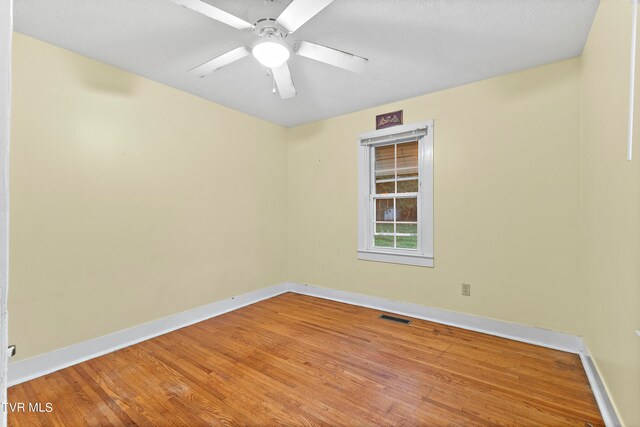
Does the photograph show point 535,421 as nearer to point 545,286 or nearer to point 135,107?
point 545,286

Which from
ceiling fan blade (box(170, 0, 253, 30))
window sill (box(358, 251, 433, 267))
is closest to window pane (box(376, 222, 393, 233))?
window sill (box(358, 251, 433, 267))

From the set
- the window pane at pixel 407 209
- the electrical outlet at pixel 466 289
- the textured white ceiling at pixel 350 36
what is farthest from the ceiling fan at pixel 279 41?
the electrical outlet at pixel 466 289

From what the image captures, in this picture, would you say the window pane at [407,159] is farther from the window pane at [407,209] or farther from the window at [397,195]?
the window pane at [407,209]

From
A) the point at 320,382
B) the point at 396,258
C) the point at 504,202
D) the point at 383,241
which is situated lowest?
the point at 320,382

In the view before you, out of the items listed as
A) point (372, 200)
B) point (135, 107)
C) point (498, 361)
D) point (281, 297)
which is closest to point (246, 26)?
point (135, 107)

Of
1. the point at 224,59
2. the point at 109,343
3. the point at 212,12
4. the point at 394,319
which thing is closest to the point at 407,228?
the point at 394,319

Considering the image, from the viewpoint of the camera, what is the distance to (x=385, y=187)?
374 cm

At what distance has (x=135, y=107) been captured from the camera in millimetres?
2793

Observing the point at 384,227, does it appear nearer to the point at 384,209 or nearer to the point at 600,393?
the point at 384,209

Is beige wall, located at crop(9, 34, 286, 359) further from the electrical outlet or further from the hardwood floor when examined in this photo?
the electrical outlet

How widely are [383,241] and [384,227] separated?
186mm

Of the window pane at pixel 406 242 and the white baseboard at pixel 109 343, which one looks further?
the window pane at pixel 406 242

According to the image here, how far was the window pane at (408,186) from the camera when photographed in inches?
137

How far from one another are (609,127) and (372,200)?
7.70ft
